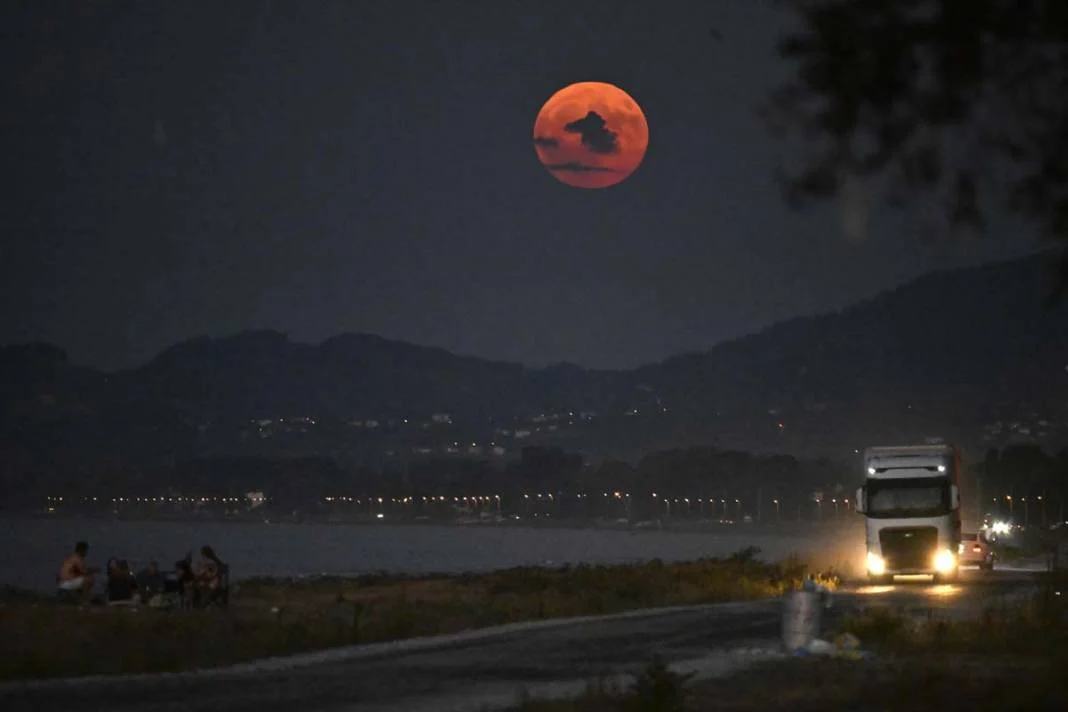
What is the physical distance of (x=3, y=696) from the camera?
59.6 feet

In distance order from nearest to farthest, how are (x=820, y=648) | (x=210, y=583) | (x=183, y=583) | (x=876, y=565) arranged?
1. (x=820, y=648)
2. (x=183, y=583)
3. (x=210, y=583)
4. (x=876, y=565)

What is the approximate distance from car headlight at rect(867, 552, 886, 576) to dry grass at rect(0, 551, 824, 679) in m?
2.01

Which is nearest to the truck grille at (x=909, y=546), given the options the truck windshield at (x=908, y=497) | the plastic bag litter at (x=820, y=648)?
the truck windshield at (x=908, y=497)

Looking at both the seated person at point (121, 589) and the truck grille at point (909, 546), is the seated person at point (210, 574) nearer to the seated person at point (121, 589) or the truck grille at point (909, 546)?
Result: the seated person at point (121, 589)

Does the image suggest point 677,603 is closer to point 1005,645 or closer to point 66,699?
point 1005,645

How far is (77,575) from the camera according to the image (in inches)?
1298

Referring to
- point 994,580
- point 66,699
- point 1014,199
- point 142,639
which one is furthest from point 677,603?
point 1014,199

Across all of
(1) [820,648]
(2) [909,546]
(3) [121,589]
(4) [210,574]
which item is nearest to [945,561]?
(2) [909,546]

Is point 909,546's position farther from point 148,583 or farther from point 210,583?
point 148,583

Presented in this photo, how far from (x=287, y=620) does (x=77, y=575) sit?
5.78 m

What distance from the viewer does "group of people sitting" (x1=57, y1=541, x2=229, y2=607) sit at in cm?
3222

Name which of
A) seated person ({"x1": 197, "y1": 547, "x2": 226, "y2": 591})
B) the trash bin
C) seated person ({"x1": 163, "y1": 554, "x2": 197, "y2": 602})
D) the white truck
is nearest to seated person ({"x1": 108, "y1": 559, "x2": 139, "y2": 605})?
seated person ({"x1": 163, "y1": 554, "x2": 197, "y2": 602})

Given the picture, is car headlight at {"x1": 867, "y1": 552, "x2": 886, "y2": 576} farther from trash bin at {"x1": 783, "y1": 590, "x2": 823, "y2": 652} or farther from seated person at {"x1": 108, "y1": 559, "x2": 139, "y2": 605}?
trash bin at {"x1": 783, "y1": 590, "x2": 823, "y2": 652}

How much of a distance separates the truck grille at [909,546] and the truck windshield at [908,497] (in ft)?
1.50
